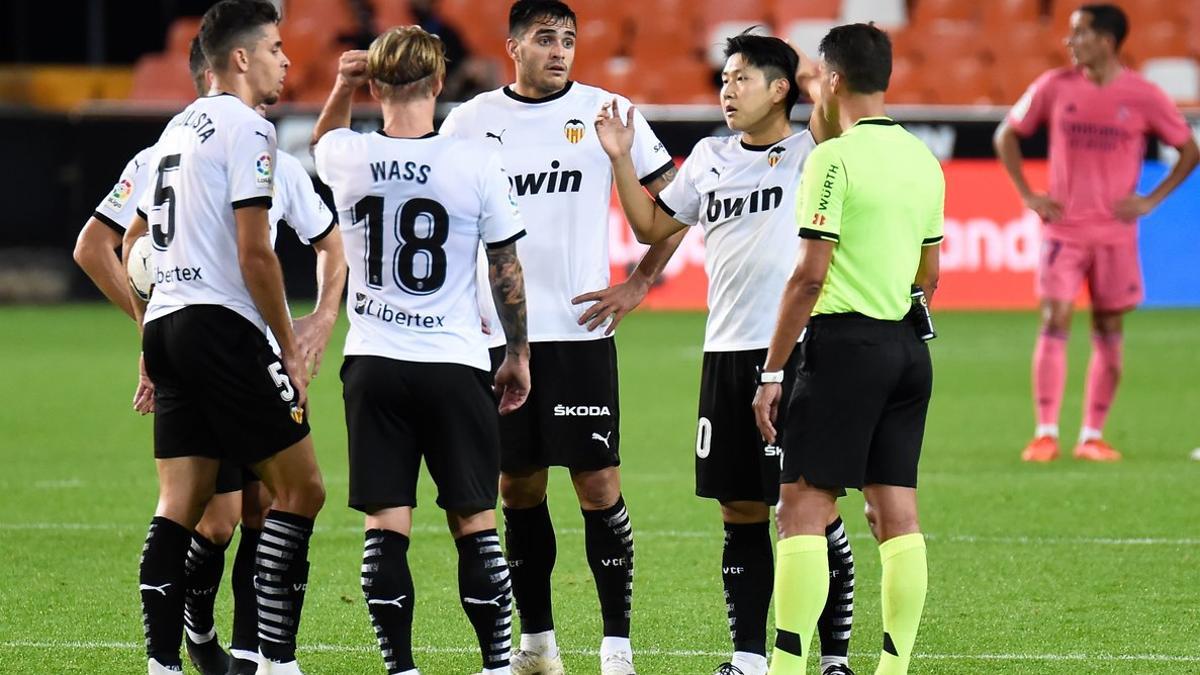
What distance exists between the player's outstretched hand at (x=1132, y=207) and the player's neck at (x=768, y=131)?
515 cm

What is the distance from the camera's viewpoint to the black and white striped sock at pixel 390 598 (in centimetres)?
509

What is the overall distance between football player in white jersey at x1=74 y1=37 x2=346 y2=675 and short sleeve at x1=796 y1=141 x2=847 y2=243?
1.40 meters

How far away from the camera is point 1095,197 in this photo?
10.4 m

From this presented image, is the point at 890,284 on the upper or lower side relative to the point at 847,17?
lower

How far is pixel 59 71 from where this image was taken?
21.7 metres

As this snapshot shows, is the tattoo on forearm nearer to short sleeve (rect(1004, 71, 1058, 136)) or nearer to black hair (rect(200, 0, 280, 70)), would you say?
black hair (rect(200, 0, 280, 70))

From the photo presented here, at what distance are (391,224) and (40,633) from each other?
2125 mm

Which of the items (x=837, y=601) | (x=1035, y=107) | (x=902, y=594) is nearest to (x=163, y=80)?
(x=1035, y=107)

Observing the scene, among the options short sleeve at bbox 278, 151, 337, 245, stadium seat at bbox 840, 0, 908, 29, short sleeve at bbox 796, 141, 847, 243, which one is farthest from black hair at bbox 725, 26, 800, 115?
stadium seat at bbox 840, 0, 908, 29

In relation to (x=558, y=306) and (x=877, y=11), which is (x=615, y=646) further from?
(x=877, y=11)

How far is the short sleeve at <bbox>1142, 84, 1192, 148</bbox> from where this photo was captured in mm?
10477

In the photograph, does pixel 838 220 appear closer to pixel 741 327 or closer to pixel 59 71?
pixel 741 327

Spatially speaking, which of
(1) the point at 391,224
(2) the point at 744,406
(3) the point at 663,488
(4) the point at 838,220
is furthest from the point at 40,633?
(3) the point at 663,488

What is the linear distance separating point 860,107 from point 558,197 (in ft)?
4.03
